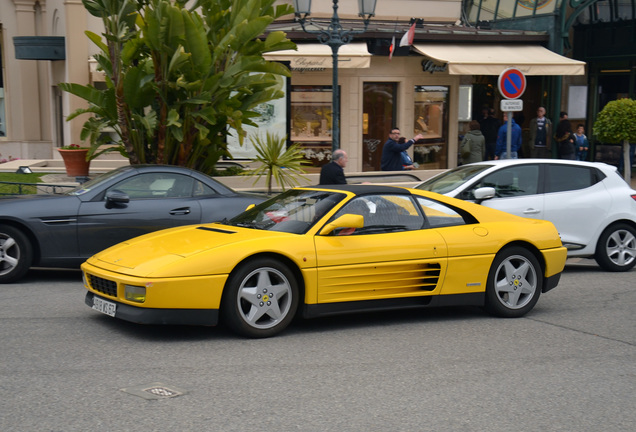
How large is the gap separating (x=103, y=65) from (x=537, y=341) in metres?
10.1

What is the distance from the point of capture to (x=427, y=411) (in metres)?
5.29

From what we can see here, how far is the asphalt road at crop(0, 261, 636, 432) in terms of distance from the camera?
510 centimetres

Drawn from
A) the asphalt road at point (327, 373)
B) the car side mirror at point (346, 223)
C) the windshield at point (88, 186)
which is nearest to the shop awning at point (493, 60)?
the windshield at point (88, 186)

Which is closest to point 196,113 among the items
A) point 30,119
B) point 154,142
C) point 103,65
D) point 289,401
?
point 154,142

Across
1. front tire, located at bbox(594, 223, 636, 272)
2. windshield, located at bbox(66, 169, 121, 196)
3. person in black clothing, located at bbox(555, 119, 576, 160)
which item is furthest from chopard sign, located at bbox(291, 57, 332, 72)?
windshield, located at bbox(66, 169, 121, 196)

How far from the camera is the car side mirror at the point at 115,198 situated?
969 centimetres

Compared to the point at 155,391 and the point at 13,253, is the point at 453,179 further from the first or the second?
the point at 155,391

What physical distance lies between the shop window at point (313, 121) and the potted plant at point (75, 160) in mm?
5509

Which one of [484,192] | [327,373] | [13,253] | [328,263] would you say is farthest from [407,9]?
[327,373]

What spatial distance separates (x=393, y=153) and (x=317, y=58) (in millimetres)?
3372

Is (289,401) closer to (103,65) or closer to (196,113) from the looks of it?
(196,113)

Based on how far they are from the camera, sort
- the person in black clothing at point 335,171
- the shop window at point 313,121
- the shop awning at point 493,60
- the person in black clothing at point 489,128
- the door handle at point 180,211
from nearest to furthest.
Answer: the door handle at point 180,211 → the person in black clothing at point 335,171 → the shop awning at point 493,60 → the shop window at point 313,121 → the person in black clothing at point 489,128

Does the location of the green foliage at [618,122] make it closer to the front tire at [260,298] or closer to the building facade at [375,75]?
the building facade at [375,75]

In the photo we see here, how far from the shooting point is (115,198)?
9680mm
